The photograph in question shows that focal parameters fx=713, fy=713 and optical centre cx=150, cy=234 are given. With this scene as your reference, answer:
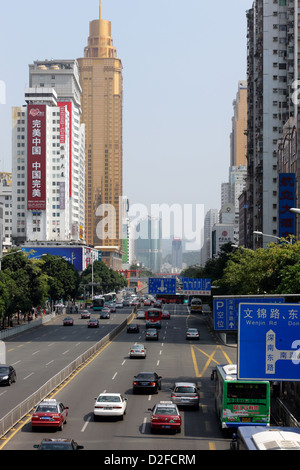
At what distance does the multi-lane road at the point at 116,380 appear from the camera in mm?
29328

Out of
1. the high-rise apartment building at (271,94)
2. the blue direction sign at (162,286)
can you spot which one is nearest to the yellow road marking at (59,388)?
the blue direction sign at (162,286)

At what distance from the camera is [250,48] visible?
142 meters

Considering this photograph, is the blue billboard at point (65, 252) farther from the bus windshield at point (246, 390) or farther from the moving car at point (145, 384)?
the bus windshield at point (246, 390)

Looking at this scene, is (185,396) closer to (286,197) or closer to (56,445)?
(56,445)

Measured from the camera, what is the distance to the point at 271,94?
126625mm

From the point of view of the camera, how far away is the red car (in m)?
30.8

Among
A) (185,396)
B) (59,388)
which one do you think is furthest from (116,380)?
(185,396)

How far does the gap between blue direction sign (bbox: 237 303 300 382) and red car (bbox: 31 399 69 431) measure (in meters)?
8.88

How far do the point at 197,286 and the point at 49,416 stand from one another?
6821cm

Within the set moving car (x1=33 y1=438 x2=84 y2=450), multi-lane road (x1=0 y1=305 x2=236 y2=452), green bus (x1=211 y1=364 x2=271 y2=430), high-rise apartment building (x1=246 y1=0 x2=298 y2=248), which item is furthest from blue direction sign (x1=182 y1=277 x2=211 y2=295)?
moving car (x1=33 y1=438 x2=84 y2=450)

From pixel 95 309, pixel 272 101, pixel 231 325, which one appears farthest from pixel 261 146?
pixel 231 325

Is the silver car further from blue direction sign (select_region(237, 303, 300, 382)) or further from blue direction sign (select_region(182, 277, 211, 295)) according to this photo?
blue direction sign (select_region(182, 277, 211, 295))
